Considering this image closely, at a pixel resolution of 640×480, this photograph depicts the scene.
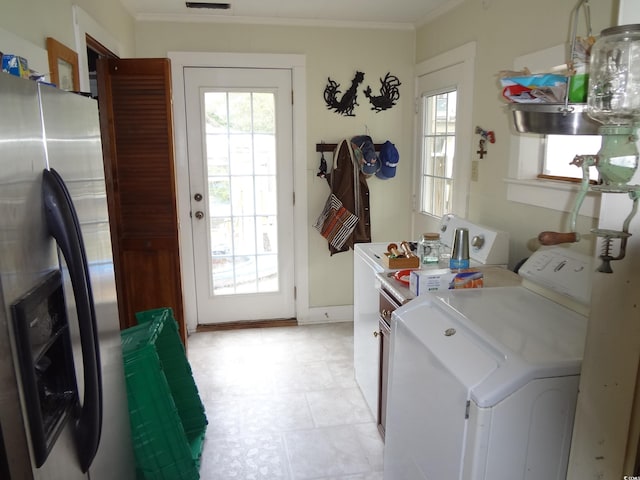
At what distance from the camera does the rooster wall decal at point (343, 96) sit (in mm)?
3615

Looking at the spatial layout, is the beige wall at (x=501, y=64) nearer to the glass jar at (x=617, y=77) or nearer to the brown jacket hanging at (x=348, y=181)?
the brown jacket hanging at (x=348, y=181)

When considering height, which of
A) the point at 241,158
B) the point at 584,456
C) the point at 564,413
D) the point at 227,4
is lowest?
the point at 564,413

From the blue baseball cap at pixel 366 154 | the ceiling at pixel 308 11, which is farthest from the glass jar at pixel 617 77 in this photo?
the blue baseball cap at pixel 366 154

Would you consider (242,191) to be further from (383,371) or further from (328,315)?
(383,371)

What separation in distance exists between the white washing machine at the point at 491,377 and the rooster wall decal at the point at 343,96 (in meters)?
2.21

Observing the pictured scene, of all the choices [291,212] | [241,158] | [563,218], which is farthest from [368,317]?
[241,158]

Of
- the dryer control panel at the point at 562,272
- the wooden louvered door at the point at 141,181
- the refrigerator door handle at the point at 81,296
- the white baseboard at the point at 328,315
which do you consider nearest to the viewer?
→ the refrigerator door handle at the point at 81,296

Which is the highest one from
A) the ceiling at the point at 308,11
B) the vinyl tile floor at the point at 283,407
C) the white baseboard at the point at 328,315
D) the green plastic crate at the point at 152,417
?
the ceiling at the point at 308,11

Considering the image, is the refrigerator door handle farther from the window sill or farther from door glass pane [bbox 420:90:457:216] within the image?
door glass pane [bbox 420:90:457:216]

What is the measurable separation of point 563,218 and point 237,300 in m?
2.53

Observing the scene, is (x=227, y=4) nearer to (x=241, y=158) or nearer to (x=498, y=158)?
(x=241, y=158)

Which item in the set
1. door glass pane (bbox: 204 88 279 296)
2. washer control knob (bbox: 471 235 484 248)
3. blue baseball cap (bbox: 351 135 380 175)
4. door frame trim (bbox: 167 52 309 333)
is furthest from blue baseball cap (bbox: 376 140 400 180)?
washer control knob (bbox: 471 235 484 248)

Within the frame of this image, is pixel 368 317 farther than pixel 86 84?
Yes

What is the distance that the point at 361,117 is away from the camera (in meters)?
3.68
